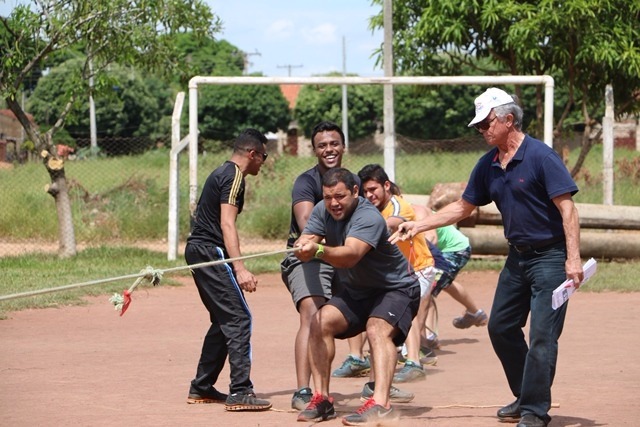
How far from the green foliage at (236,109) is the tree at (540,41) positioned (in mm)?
30523

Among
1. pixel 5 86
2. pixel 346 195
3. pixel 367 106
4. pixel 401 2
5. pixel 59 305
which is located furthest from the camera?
pixel 367 106

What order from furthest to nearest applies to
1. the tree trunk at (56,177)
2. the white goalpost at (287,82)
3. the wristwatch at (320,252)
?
the tree trunk at (56,177)
the white goalpost at (287,82)
the wristwatch at (320,252)

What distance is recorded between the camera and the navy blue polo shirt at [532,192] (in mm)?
6367

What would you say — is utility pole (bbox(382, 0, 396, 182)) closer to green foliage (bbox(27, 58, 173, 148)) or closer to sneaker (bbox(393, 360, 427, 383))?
sneaker (bbox(393, 360, 427, 383))

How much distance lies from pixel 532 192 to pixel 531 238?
28 centimetres

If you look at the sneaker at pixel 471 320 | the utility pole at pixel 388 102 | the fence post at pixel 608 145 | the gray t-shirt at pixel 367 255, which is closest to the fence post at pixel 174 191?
the utility pole at pixel 388 102

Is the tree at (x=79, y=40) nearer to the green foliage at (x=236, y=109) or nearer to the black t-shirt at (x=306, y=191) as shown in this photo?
the black t-shirt at (x=306, y=191)

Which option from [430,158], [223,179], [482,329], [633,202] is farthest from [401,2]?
[223,179]

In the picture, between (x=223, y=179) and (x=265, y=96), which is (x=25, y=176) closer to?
(x=223, y=179)

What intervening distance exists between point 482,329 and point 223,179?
4981 mm

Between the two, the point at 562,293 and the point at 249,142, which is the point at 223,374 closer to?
the point at 249,142

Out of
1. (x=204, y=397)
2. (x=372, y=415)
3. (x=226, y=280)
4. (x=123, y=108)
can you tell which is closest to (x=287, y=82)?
(x=226, y=280)

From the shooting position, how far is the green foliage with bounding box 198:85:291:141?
49.0 m

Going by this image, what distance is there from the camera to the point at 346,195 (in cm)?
662
